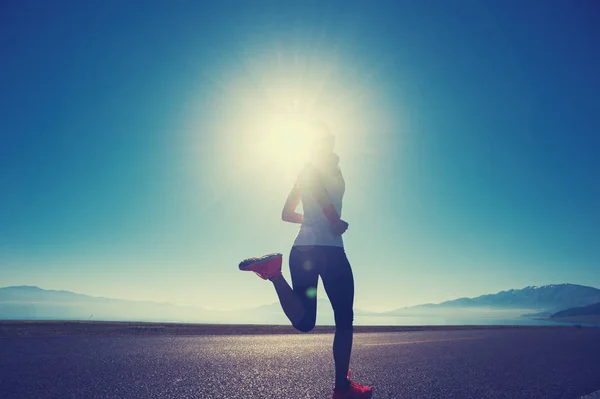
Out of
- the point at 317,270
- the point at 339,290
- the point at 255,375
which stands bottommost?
the point at 255,375

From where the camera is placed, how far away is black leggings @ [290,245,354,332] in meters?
2.93

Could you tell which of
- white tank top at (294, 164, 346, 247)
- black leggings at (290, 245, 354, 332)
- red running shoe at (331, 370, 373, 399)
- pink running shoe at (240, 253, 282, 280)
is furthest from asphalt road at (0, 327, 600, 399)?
white tank top at (294, 164, 346, 247)

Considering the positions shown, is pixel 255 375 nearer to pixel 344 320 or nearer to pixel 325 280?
pixel 344 320

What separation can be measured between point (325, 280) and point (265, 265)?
20.9 inches

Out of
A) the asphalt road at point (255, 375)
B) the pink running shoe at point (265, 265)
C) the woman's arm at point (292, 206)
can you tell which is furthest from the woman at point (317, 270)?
the asphalt road at point (255, 375)

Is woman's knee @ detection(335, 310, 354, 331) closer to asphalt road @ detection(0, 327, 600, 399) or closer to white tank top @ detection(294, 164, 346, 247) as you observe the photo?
white tank top @ detection(294, 164, 346, 247)

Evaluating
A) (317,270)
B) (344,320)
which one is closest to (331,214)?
(317,270)

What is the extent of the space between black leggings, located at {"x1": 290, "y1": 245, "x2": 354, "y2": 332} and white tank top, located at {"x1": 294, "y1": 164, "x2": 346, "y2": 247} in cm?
7

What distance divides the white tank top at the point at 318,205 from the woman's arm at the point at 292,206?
0.99ft

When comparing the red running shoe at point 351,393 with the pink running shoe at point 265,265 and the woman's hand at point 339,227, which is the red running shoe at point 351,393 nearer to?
the pink running shoe at point 265,265

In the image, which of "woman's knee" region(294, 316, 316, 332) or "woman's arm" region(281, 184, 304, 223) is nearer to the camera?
"woman's knee" region(294, 316, 316, 332)

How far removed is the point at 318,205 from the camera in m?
3.07

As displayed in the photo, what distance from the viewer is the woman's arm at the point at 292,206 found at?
350 cm

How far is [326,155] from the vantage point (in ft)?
10.6
